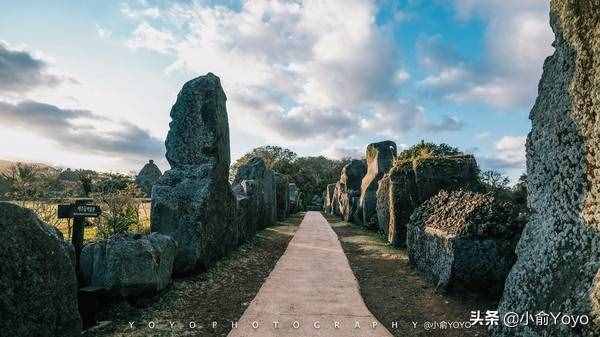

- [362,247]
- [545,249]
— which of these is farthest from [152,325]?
[362,247]

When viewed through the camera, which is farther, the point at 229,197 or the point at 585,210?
the point at 229,197

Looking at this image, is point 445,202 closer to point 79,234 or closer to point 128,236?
point 128,236

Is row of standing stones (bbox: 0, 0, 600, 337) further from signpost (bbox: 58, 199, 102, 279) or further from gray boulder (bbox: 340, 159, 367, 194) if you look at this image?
gray boulder (bbox: 340, 159, 367, 194)

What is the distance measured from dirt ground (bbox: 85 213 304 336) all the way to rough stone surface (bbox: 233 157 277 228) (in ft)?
28.3

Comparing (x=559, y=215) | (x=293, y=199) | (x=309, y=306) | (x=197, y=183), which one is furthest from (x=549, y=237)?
(x=293, y=199)

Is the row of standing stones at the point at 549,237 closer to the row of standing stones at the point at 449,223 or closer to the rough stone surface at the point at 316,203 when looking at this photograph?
the row of standing stones at the point at 449,223

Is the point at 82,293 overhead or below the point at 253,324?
overhead

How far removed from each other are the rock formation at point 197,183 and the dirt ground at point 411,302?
10.6ft

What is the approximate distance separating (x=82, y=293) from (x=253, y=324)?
2.14 metres

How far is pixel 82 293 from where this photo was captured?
5289mm

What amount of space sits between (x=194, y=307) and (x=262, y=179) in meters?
12.4

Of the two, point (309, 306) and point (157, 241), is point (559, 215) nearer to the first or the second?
point (309, 306)

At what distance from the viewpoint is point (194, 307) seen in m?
6.37

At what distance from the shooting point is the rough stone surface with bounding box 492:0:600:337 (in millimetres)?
3639
